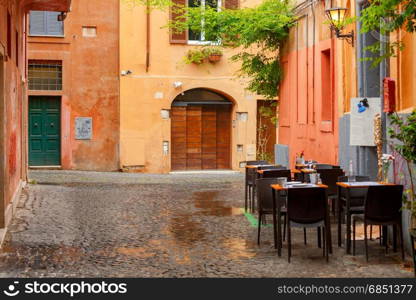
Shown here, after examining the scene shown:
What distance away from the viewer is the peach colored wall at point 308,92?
15.0 meters

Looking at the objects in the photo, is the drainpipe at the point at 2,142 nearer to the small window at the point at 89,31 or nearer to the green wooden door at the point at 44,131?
the green wooden door at the point at 44,131

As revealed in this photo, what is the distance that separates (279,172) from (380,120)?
5.96ft

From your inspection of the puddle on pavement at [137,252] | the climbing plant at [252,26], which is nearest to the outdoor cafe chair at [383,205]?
the puddle on pavement at [137,252]

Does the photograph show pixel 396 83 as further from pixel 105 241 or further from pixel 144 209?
pixel 144 209

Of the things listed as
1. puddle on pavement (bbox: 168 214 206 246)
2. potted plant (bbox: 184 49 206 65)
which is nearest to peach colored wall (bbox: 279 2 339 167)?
potted plant (bbox: 184 49 206 65)

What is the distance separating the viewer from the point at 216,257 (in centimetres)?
862

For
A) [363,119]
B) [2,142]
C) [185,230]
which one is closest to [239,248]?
[185,230]

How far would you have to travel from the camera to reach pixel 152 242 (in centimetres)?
977

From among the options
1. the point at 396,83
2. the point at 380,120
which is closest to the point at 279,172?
the point at 380,120

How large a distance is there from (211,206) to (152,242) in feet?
13.6

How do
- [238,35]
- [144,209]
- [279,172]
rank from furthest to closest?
[238,35], [144,209], [279,172]

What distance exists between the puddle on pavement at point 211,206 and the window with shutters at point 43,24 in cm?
986

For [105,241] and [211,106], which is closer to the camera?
[105,241]

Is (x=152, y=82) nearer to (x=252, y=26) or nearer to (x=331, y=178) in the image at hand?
(x=252, y=26)
